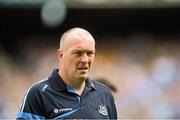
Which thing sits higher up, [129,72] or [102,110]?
[129,72]

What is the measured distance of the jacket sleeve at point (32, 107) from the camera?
2809 millimetres

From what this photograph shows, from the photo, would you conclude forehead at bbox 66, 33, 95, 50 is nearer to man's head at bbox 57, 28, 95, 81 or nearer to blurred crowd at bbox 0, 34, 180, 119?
man's head at bbox 57, 28, 95, 81

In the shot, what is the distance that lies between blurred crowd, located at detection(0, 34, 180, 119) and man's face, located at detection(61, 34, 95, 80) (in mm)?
3416

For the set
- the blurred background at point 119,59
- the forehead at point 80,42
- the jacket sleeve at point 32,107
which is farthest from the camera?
the blurred background at point 119,59

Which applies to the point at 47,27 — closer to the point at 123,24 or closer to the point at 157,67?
the point at 123,24

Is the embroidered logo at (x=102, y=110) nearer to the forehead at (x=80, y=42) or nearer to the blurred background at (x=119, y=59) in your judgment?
the forehead at (x=80, y=42)

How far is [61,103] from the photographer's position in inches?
114

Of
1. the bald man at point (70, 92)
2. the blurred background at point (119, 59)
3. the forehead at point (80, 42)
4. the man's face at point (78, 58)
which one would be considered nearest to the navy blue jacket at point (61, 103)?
the bald man at point (70, 92)

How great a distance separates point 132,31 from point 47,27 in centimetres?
105

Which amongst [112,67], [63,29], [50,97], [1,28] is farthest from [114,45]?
[50,97]

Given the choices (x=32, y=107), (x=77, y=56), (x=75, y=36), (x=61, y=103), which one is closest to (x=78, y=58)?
(x=77, y=56)

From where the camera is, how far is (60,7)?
230 inches

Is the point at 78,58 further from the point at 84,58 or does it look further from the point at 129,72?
the point at 129,72

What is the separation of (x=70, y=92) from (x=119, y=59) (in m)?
3.59
